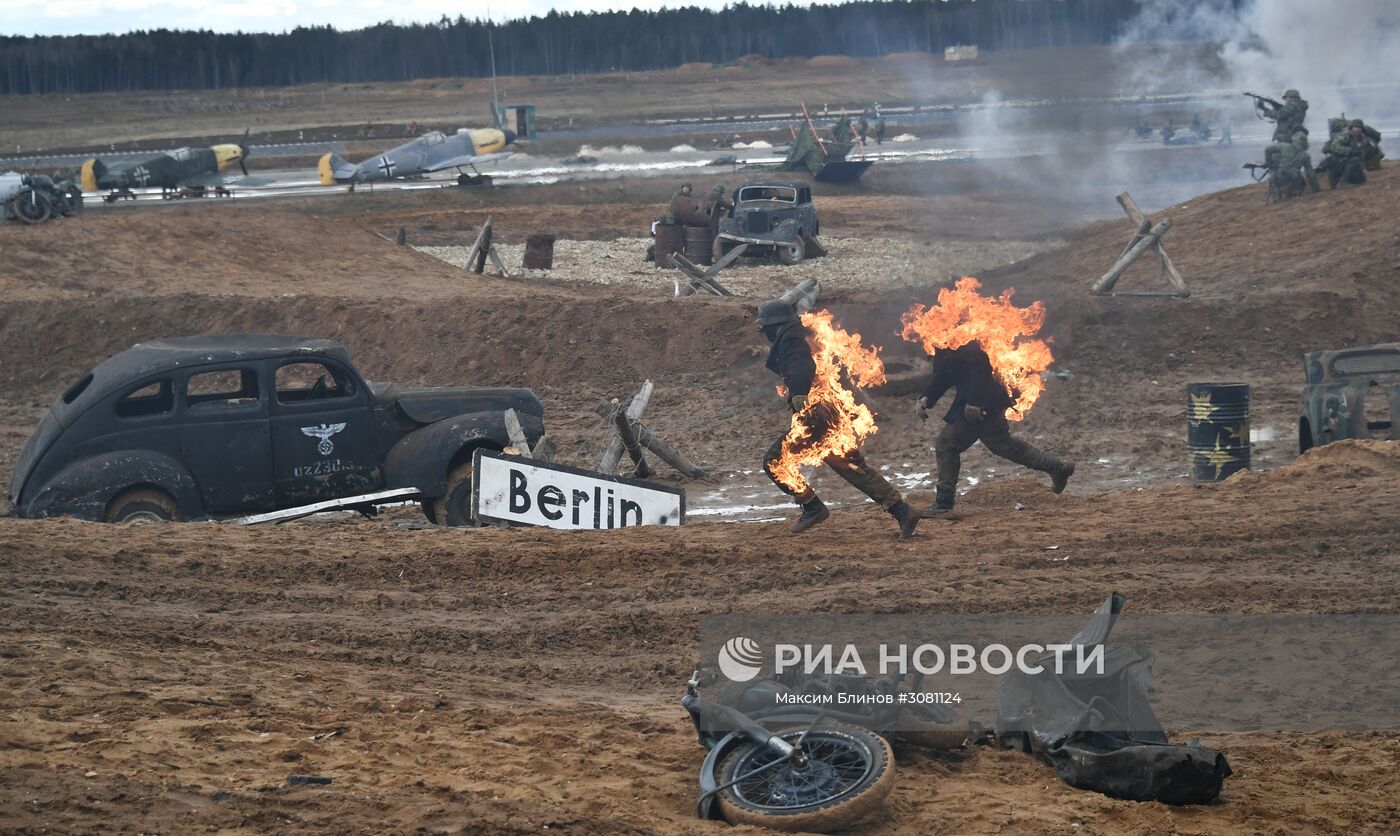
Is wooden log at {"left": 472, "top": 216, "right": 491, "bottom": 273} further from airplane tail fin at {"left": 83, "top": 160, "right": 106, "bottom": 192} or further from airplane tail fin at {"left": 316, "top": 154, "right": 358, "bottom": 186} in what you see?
airplane tail fin at {"left": 83, "top": 160, "right": 106, "bottom": 192}

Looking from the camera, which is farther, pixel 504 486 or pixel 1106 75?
pixel 1106 75

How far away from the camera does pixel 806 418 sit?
10.7m

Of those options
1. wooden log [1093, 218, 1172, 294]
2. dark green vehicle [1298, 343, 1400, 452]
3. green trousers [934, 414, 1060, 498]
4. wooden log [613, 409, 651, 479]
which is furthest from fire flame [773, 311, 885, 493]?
wooden log [1093, 218, 1172, 294]

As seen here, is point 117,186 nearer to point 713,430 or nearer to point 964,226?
point 964,226

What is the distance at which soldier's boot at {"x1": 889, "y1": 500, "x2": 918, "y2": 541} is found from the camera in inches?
420

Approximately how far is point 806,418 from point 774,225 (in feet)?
65.6

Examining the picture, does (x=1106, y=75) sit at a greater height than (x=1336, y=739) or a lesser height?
greater

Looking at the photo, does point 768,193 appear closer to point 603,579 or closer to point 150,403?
point 150,403

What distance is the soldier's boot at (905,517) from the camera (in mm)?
10672

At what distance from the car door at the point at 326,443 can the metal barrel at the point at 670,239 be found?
18.2 metres

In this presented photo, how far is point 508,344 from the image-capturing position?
1992 centimetres

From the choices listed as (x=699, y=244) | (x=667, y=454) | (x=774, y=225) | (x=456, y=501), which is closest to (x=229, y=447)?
(x=456, y=501)

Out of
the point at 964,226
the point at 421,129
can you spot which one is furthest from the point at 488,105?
the point at 964,226

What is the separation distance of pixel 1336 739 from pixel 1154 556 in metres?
3.16
